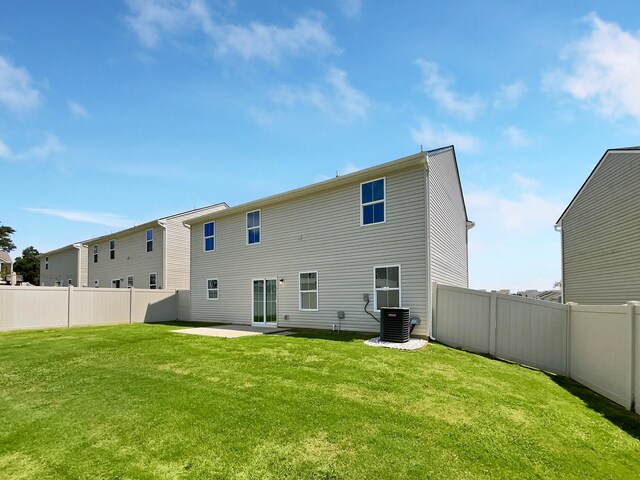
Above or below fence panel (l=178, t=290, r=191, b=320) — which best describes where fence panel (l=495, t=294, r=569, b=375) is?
above

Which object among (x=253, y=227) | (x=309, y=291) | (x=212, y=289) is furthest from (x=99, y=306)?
(x=309, y=291)

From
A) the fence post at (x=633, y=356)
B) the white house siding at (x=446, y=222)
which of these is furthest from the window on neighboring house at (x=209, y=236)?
the fence post at (x=633, y=356)

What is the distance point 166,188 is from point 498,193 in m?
14.9

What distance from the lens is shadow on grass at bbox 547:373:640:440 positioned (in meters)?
4.59

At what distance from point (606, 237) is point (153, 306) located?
20767mm

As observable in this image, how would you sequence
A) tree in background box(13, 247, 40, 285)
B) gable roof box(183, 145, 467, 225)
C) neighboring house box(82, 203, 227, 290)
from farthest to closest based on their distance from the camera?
tree in background box(13, 247, 40, 285)
neighboring house box(82, 203, 227, 290)
gable roof box(183, 145, 467, 225)

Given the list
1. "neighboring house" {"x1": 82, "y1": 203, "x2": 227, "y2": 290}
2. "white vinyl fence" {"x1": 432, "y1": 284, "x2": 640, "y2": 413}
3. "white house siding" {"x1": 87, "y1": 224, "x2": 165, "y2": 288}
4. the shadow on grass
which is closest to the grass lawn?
the shadow on grass

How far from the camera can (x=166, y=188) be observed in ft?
55.0

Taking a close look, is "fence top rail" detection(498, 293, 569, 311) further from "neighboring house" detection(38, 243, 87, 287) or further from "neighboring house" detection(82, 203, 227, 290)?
"neighboring house" detection(38, 243, 87, 287)

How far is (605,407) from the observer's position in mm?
5391

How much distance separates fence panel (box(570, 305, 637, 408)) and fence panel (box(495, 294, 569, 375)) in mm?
259

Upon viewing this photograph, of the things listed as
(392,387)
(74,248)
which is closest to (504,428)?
(392,387)

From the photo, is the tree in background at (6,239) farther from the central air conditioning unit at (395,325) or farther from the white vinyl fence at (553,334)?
the white vinyl fence at (553,334)

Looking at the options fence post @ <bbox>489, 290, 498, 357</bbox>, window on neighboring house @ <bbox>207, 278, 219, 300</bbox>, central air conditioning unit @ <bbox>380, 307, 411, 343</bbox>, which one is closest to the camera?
fence post @ <bbox>489, 290, 498, 357</bbox>
